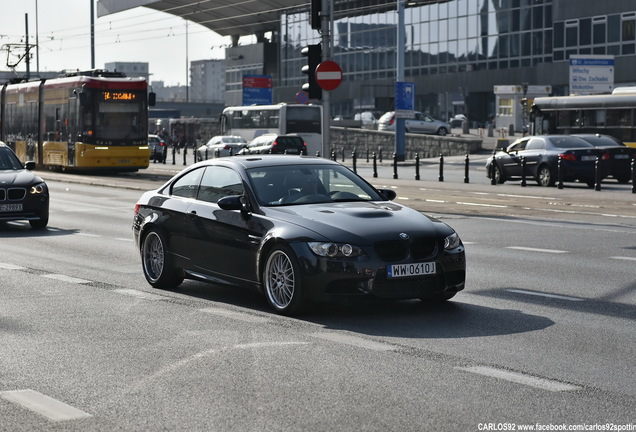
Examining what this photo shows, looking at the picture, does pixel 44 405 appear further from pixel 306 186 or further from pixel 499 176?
pixel 499 176

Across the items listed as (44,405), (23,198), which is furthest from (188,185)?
(23,198)

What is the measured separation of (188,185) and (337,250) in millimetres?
2700

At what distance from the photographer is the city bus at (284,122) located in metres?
60.3

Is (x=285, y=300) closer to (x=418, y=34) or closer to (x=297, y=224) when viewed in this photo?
(x=297, y=224)

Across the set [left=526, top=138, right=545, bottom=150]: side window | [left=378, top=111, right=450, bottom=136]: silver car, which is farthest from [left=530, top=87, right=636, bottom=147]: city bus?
[left=378, top=111, right=450, bottom=136]: silver car

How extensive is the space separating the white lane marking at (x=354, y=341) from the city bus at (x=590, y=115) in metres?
33.1

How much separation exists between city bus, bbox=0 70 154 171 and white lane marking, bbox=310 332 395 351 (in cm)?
3161

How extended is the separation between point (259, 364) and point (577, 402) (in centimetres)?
218

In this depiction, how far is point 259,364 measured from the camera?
7711 mm

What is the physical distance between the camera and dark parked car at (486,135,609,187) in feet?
108

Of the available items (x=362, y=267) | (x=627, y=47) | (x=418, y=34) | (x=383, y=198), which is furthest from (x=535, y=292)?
(x=418, y=34)

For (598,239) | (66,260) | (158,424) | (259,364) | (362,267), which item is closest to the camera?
(158,424)

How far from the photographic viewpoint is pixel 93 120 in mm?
39625

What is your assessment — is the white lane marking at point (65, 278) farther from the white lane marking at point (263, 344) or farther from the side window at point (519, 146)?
the side window at point (519, 146)
